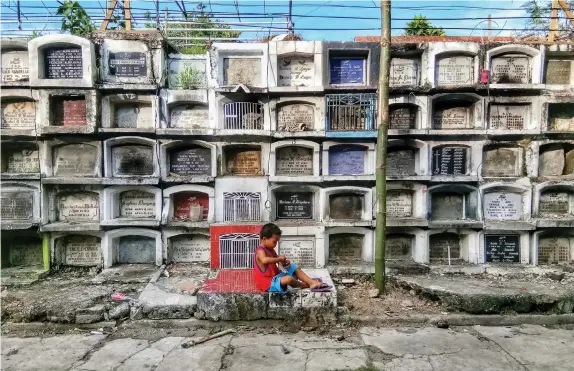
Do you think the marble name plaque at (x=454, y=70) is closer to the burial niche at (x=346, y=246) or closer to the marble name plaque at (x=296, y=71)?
the marble name plaque at (x=296, y=71)

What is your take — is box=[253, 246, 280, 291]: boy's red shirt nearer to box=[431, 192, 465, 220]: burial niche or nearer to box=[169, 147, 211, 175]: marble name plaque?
box=[169, 147, 211, 175]: marble name plaque

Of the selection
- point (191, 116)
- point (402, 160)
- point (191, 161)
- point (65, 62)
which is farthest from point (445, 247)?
point (65, 62)

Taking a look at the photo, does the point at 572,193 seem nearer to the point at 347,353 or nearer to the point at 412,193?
the point at 412,193

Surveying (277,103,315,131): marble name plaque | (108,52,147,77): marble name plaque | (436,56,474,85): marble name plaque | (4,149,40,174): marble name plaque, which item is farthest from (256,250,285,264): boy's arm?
(4,149,40,174): marble name plaque

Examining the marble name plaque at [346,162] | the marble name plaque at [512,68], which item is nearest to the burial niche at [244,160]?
the marble name plaque at [346,162]

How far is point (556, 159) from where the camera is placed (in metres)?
7.51

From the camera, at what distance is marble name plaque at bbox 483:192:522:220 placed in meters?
7.46

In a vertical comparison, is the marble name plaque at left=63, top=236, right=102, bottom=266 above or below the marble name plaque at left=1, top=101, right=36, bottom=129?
below

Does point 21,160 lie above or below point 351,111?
below

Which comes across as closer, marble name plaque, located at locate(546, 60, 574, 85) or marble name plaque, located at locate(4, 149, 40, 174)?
marble name plaque, located at locate(4, 149, 40, 174)

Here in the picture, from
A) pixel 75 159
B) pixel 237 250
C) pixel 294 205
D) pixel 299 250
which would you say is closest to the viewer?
pixel 237 250

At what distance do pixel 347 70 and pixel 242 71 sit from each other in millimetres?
2138

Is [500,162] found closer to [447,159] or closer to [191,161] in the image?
[447,159]

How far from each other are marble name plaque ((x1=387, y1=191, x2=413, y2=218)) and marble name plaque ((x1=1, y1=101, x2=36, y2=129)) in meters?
7.26
